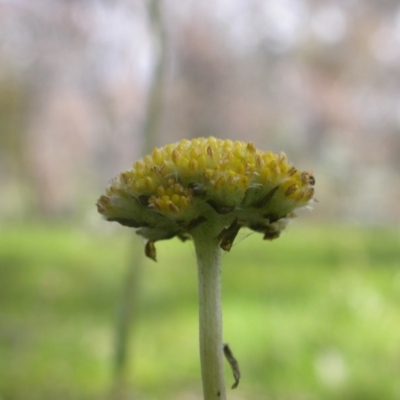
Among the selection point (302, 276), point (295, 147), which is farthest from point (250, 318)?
point (295, 147)

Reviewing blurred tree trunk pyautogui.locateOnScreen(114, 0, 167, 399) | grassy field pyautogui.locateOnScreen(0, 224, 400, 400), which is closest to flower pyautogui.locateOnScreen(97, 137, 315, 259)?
grassy field pyautogui.locateOnScreen(0, 224, 400, 400)

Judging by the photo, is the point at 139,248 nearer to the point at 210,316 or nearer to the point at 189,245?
the point at 189,245

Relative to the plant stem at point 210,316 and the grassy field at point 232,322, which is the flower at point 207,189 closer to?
the plant stem at point 210,316

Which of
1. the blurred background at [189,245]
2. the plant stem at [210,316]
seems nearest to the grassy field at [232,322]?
the blurred background at [189,245]

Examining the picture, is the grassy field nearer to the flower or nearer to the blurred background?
the blurred background

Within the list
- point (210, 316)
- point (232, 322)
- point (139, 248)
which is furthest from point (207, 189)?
point (232, 322)

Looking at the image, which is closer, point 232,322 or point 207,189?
point 207,189

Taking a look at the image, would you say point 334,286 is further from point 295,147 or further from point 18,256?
point 295,147
